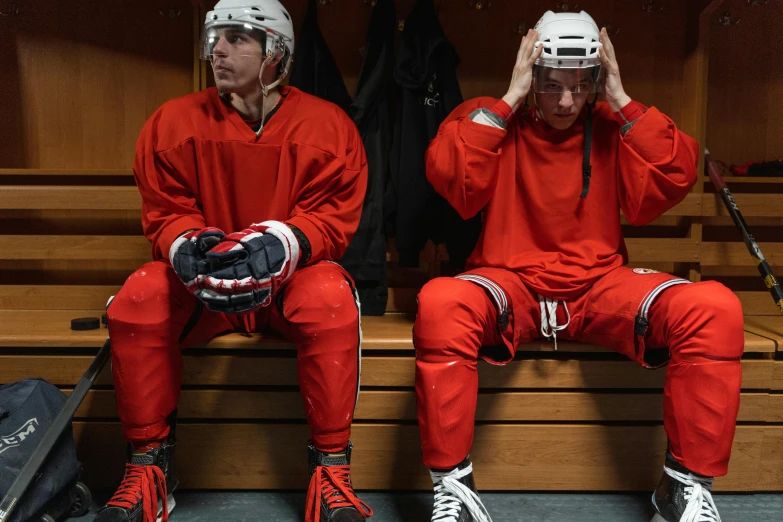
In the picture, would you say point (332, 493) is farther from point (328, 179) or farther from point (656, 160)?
point (656, 160)

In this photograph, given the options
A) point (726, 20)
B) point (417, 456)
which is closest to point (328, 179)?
point (417, 456)

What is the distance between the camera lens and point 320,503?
1502mm

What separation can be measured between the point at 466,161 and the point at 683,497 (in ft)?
2.92

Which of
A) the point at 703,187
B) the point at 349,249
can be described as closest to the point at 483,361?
the point at 349,249

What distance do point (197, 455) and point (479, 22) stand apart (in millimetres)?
1663

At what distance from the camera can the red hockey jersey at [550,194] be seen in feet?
5.71

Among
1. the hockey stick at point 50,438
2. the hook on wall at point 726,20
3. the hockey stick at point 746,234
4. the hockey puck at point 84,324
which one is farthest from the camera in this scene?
the hook on wall at point 726,20

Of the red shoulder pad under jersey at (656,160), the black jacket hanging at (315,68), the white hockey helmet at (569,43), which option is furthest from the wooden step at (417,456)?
the black jacket hanging at (315,68)

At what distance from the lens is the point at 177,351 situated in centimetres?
158

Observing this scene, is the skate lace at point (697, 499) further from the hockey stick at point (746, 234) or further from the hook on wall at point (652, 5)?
the hook on wall at point (652, 5)

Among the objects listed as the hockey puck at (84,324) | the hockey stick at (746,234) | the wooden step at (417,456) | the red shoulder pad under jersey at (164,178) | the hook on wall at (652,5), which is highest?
the hook on wall at (652,5)

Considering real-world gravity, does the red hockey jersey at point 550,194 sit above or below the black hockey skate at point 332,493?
above

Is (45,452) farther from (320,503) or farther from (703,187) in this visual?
(703,187)

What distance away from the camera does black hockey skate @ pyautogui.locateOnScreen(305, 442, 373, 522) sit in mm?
1467
